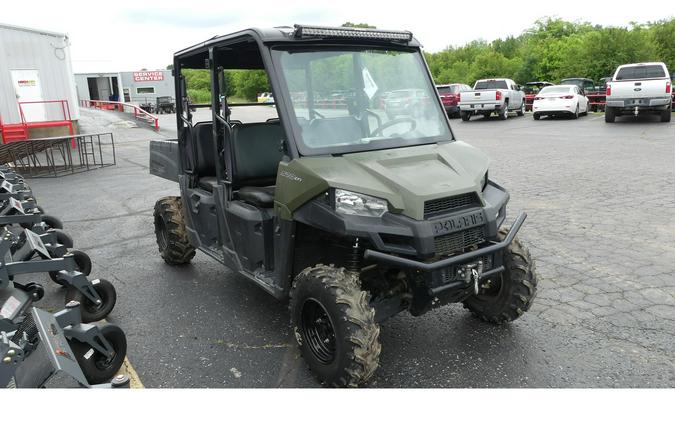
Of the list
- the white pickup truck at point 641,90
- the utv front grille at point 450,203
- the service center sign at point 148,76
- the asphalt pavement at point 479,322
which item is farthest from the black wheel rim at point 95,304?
the service center sign at point 148,76

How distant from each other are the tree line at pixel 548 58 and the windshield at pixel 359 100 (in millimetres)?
306

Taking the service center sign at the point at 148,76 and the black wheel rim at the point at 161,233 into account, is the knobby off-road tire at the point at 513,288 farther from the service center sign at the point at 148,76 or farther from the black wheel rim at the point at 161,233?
the service center sign at the point at 148,76

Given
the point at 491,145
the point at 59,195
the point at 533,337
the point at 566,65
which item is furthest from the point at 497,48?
the point at 533,337

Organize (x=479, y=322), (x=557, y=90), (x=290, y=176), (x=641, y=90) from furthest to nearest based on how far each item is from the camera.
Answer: (x=557, y=90), (x=641, y=90), (x=479, y=322), (x=290, y=176)

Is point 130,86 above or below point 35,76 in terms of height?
below

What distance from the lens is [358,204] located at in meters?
3.13

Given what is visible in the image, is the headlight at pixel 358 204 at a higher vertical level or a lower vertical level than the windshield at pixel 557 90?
higher

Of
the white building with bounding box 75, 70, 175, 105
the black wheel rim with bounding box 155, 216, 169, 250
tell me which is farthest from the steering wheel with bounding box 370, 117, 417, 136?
the white building with bounding box 75, 70, 175, 105

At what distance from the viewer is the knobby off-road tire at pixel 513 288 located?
382 cm

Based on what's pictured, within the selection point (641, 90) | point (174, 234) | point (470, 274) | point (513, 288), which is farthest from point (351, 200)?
point (641, 90)

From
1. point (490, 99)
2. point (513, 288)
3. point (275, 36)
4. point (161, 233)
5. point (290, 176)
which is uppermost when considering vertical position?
point (275, 36)

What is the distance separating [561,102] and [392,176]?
2182 centimetres

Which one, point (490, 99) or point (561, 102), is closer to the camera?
point (561, 102)

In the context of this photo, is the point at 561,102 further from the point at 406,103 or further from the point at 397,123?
the point at 397,123
